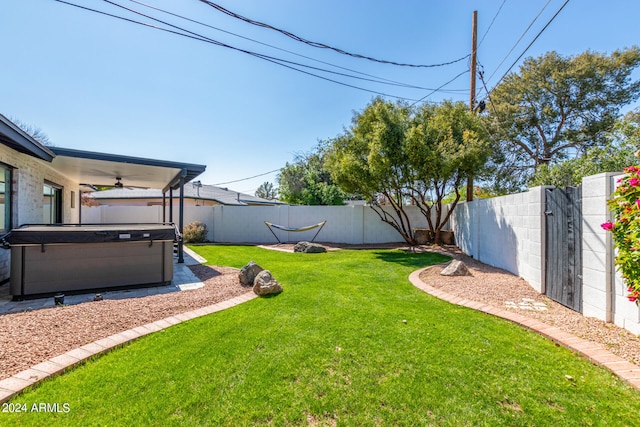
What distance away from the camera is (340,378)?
2.16m

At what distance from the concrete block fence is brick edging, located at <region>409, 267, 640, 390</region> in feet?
1.92

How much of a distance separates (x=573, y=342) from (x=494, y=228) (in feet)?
13.6

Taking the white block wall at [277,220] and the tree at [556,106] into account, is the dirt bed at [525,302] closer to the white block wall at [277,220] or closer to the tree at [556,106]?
the white block wall at [277,220]

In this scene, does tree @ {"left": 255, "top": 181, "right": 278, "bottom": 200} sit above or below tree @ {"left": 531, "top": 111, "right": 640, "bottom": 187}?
above

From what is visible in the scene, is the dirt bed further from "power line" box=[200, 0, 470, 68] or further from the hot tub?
"power line" box=[200, 0, 470, 68]

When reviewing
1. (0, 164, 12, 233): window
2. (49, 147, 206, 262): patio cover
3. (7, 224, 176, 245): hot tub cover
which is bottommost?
(7, 224, 176, 245): hot tub cover

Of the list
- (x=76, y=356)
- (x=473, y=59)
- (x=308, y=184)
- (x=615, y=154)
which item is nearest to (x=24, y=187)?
(x=76, y=356)

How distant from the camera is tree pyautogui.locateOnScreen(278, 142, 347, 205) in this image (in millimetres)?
17428

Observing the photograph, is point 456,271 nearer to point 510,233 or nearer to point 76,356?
point 510,233

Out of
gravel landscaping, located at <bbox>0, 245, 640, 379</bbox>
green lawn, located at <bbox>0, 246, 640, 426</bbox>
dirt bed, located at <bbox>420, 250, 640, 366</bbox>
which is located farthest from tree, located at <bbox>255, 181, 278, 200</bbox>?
green lawn, located at <bbox>0, 246, 640, 426</bbox>

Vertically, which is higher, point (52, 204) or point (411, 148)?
point (411, 148)

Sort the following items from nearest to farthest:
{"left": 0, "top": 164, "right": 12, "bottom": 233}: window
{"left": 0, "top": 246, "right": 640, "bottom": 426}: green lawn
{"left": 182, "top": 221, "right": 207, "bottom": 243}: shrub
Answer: {"left": 0, "top": 246, "right": 640, "bottom": 426}: green lawn, {"left": 0, "top": 164, "right": 12, "bottom": 233}: window, {"left": 182, "top": 221, "right": 207, "bottom": 243}: shrub

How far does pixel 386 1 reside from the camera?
23.3ft

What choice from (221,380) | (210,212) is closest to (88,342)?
(221,380)
